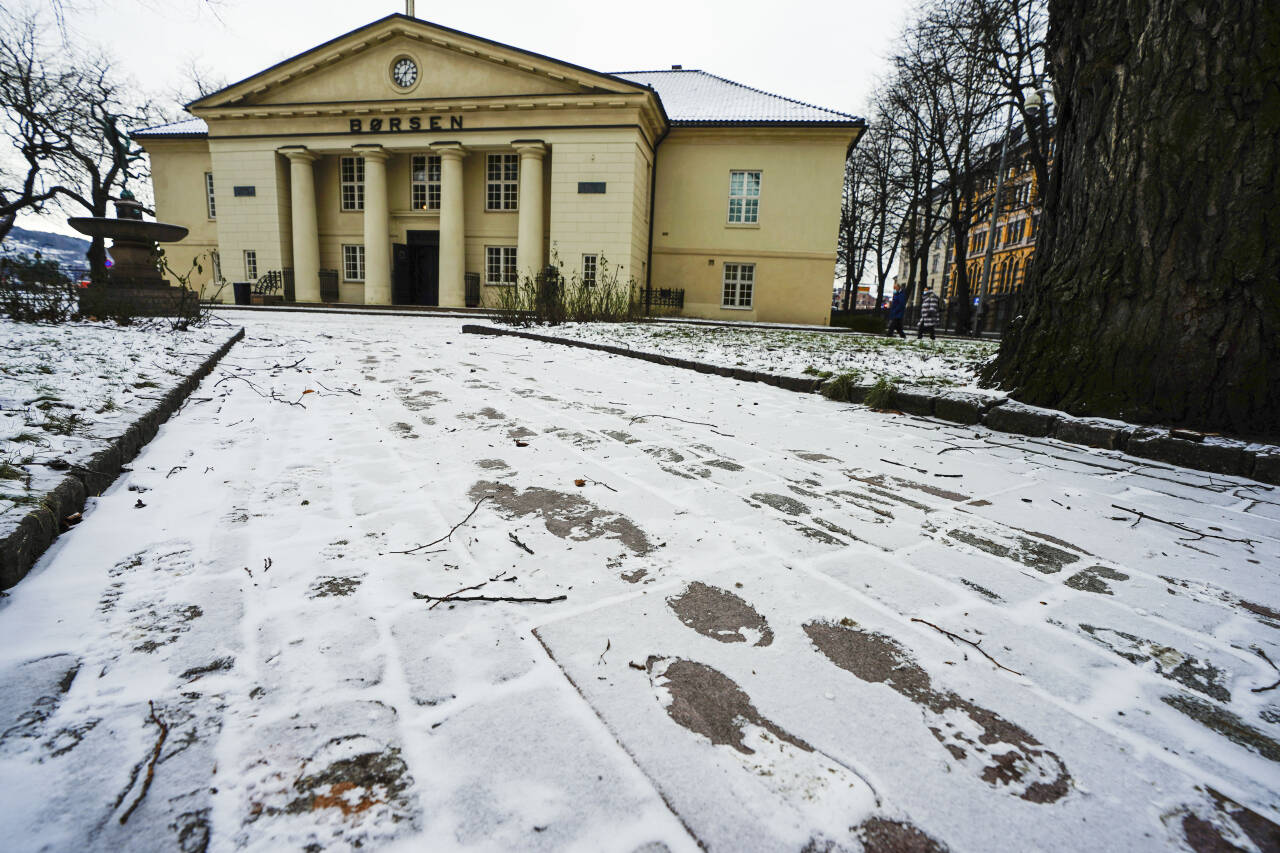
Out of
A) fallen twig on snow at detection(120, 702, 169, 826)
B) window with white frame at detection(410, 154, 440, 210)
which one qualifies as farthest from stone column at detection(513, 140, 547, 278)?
fallen twig on snow at detection(120, 702, 169, 826)

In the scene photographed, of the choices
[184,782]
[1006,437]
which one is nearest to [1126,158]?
[1006,437]

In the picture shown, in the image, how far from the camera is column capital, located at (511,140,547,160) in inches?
842

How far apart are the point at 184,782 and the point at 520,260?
22.7 metres

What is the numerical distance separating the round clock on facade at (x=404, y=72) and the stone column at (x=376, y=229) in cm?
258

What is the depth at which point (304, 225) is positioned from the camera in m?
23.6

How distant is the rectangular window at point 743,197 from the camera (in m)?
23.7

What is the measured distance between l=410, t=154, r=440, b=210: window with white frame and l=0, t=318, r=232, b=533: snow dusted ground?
18.2 metres

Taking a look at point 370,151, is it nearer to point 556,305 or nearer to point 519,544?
point 556,305

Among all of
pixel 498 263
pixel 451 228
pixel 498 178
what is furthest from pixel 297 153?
pixel 498 263

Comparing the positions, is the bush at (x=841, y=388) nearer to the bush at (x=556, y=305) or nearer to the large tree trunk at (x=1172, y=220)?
the large tree trunk at (x=1172, y=220)

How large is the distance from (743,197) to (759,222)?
47.2 inches

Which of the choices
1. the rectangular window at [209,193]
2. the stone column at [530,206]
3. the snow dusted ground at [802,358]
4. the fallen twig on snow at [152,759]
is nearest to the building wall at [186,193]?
the rectangular window at [209,193]

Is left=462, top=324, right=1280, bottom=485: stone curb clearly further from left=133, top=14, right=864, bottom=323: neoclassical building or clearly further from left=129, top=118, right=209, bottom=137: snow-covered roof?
left=129, top=118, right=209, bottom=137: snow-covered roof

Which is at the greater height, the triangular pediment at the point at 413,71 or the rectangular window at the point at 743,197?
the triangular pediment at the point at 413,71
